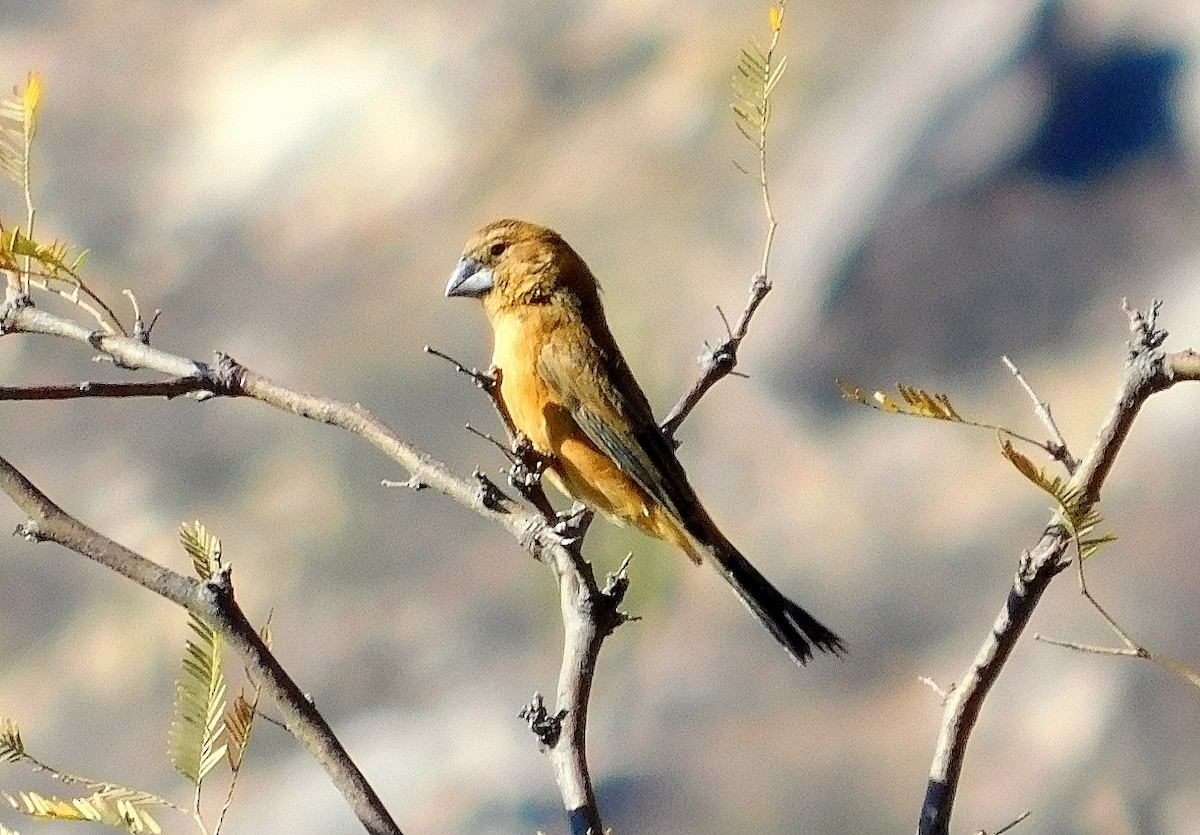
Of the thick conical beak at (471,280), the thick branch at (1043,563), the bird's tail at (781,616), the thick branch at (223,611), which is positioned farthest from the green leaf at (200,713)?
the thick conical beak at (471,280)

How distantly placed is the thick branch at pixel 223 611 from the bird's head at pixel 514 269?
63.9 inches

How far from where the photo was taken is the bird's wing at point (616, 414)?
268 cm

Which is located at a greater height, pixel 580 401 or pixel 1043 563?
pixel 580 401

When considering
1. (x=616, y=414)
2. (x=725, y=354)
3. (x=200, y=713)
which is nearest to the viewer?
(x=200, y=713)

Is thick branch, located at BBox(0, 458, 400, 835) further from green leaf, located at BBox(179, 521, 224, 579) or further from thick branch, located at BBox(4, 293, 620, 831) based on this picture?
thick branch, located at BBox(4, 293, 620, 831)

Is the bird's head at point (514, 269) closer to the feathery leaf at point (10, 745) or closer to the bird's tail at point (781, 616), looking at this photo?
the bird's tail at point (781, 616)

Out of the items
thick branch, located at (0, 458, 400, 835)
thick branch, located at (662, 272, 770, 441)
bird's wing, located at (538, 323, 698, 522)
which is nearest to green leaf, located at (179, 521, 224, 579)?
thick branch, located at (0, 458, 400, 835)

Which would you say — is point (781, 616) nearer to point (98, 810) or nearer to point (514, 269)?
point (514, 269)

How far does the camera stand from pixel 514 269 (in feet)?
9.80

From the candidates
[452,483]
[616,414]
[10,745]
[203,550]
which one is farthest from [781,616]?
[10,745]

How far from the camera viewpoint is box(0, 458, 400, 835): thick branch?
136 cm

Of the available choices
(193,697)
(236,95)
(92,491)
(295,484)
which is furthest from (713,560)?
(236,95)

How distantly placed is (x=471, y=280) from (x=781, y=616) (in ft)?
3.45

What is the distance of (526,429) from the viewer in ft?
9.21
